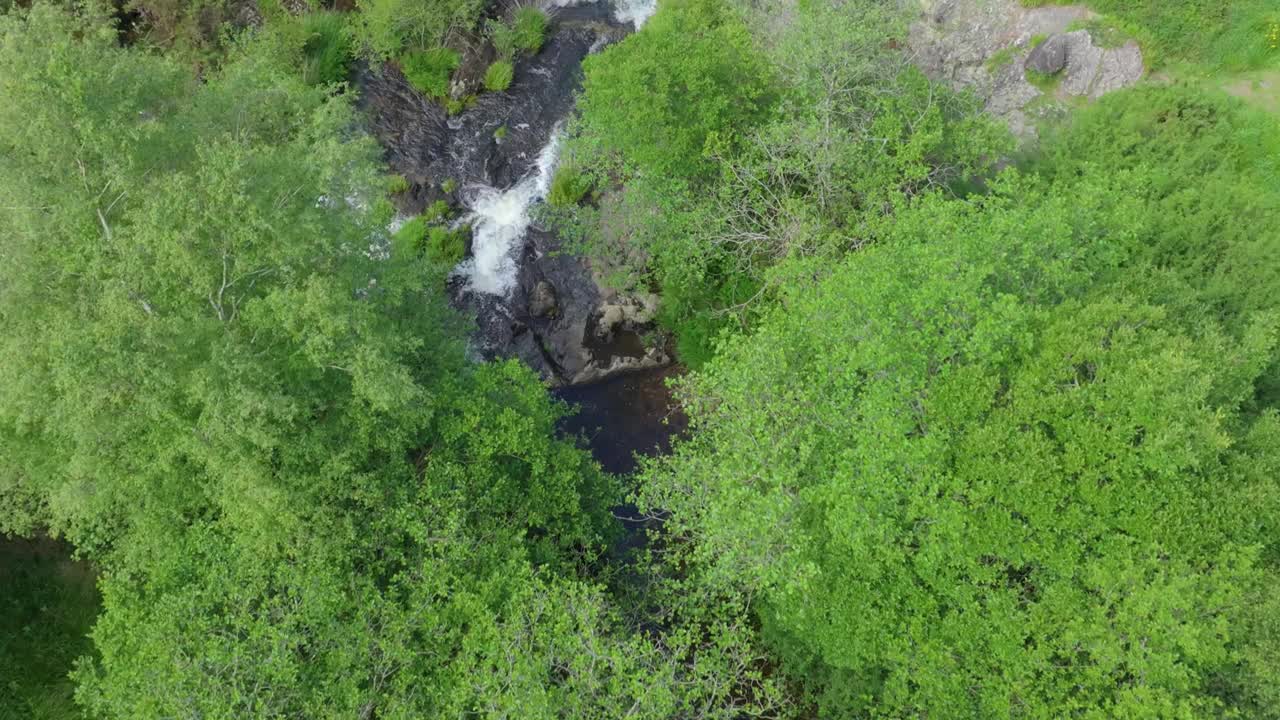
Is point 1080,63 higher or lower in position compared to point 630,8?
lower

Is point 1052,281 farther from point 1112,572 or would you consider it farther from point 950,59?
point 950,59

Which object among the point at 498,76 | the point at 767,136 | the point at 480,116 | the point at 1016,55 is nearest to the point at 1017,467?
the point at 767,136

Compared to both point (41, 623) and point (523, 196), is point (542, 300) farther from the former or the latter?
point (41, 623)

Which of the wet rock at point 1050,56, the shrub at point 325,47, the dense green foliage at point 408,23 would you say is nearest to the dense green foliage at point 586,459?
the wet rock at point 1050,56

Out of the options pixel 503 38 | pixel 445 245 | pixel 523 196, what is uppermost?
pixel 503 38

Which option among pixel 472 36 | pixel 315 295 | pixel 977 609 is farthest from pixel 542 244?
pixel 977 609

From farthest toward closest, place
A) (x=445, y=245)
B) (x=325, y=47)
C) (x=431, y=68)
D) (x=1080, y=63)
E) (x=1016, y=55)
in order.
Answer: (x=431, y=68) → (x=325, y=47) → (x=445, y=245) → (x=1016, y=55) → (x=1080, y=63)

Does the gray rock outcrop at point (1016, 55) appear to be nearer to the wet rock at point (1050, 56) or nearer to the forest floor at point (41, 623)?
the wet rock at point (1050, 56)
